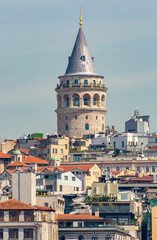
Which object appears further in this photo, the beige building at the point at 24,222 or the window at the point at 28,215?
the window at the point at 28,215

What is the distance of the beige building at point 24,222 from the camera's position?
140 m

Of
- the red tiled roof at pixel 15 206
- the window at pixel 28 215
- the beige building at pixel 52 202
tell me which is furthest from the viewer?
the beige building at pixel 52 202

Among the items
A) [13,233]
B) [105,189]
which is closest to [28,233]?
[13,233]

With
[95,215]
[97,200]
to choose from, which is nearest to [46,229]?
[95,215]

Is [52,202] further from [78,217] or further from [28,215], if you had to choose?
[28,215]

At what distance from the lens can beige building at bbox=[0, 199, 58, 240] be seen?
140250 millimetres

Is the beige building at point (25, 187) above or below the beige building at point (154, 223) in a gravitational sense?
above

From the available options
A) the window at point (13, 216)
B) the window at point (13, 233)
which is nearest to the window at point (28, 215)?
the window at point (13, 216)

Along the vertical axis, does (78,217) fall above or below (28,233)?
above

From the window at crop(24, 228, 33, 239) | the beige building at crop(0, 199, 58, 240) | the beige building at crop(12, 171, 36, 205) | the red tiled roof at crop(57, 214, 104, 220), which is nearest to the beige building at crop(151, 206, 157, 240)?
the red tiled roof at crop(57, 214, 104, 220)

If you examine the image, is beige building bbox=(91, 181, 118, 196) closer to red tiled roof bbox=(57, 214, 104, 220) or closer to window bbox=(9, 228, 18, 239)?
red tiled roof bbox=(57, 214, 104, 220)

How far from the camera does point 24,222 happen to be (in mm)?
140625

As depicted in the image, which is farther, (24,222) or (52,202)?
(52,202)

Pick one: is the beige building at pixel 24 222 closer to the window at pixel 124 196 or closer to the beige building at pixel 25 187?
the beige building at pixel 25 187
